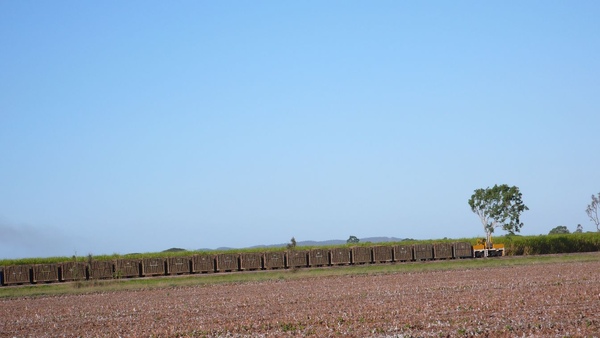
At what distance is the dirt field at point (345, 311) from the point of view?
2070 centimetres

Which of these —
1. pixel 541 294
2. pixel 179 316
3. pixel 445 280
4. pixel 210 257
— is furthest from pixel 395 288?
pixel 210 257

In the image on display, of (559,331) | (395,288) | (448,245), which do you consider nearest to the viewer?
(559,331)

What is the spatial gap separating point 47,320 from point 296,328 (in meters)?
11.0

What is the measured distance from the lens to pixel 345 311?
25.6 m

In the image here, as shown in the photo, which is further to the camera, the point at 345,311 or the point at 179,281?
the point at 179,281

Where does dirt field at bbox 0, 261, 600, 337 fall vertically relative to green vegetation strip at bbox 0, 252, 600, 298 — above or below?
above

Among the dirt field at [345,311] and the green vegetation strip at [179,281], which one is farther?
the green vegetation strip at [179,281]

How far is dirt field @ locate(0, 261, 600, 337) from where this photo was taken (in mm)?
20703

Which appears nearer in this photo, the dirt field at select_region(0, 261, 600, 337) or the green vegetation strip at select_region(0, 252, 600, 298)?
the dirt field at select_region(0, 261, 600, 337)

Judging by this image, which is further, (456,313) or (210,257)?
(210,257)

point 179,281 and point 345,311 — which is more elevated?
point 345,311

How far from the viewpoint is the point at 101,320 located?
2712 cm

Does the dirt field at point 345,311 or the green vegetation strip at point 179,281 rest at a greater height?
the dirt field at point 345,311

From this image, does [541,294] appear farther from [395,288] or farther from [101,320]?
[101,320]
